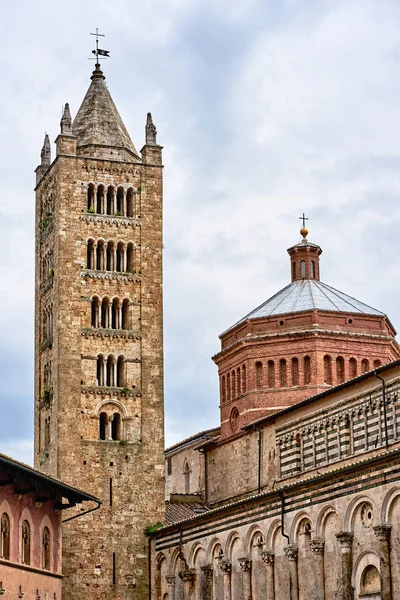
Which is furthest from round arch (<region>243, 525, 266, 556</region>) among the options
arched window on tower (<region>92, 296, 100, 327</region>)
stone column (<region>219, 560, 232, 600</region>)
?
arched window on tower (<region>92, 296, 100, 327</region>)

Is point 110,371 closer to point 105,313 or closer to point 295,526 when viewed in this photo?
point 105,313

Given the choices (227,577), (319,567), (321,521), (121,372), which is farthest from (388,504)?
(121,372)

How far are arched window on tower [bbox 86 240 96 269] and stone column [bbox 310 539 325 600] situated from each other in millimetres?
17847

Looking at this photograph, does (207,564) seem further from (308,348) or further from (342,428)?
(308,348)

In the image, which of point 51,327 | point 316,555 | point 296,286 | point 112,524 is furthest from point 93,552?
point 296,286

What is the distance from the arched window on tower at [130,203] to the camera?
173 ft

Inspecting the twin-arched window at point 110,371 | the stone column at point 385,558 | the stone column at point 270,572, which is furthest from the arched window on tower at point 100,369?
the stone column at point 385,558

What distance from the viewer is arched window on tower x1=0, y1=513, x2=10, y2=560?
118 ft

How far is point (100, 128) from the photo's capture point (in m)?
53.7

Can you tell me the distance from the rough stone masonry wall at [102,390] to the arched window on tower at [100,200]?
0.28 m

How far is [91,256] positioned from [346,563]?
1991cm

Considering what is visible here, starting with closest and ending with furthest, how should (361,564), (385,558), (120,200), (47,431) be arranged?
(385,558)
(361,564)
(47,431)
(120,200)

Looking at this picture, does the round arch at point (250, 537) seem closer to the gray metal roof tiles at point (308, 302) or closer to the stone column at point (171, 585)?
the stone column at point (171, 585)

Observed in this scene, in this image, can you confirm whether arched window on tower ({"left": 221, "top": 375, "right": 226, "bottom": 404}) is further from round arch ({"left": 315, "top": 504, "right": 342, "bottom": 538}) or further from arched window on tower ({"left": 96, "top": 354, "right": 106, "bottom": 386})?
round arch ({"left": 315, "top": 504, "right": 342, "bottom": 538})
